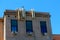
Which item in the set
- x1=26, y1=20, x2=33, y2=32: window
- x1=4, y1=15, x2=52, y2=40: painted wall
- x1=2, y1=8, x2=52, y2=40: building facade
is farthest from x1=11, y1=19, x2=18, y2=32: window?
x1=26, y1=20, x2=33, y2=32: window

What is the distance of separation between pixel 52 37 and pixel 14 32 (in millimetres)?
5464

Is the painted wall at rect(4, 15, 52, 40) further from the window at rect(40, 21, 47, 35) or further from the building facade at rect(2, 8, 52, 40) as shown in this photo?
the window at rect(40, 21, 47, 35)

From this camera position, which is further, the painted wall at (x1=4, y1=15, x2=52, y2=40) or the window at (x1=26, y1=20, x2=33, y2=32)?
the window at (x1=26, y1=20, x2=33, y2=32)

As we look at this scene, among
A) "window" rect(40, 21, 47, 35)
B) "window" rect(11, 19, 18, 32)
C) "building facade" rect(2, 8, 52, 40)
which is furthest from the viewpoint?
"window" rect(40, 21, 47, 35)

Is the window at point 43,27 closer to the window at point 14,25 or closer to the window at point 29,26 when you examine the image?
the window at point 29,26

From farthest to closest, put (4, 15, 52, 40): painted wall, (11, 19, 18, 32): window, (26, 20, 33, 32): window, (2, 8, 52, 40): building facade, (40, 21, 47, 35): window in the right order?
(40, 21, 47, 35): window → (26, 20, 33, 32): window → (11, 19, 18, 32): window → (2, 8, 52, 40): building facade → (4, 15, 52, 40): painted wall

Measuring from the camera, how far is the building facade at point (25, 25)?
2669 centimetres

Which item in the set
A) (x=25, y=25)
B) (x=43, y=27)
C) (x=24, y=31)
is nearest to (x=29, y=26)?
(x=25, y=25)

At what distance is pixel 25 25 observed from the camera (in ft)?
89.6

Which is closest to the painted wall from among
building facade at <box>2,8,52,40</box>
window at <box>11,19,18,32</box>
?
building facade at <box>2,8,52,40</box>

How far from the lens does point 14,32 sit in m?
26.5

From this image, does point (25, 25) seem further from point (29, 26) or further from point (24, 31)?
point (24, 31)

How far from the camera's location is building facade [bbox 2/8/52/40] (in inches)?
1051

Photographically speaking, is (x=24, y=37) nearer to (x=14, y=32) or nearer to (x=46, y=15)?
(x=14, y=32)
